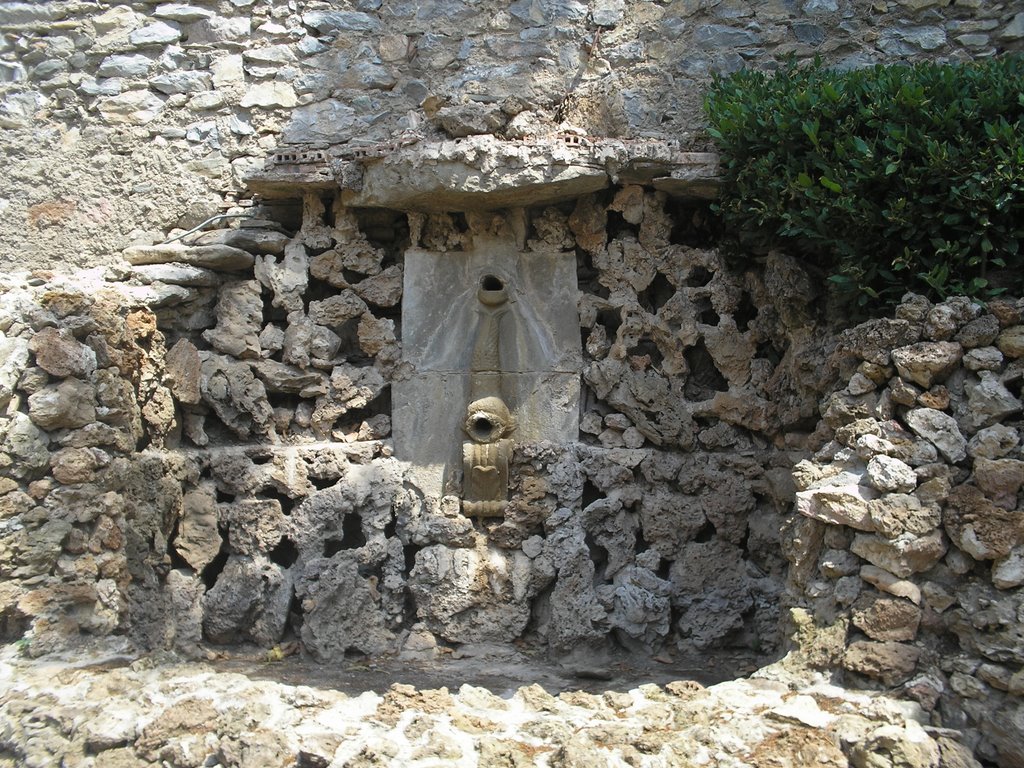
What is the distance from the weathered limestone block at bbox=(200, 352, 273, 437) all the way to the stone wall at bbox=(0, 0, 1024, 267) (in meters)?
1.09

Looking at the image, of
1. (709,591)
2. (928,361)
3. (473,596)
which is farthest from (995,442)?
(473,596)

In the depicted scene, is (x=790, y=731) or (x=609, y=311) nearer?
(x=790, y=731)

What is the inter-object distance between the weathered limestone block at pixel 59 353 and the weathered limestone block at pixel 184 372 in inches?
28.1

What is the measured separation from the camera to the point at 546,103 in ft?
22.4

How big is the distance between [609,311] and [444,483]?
1455 millimetres

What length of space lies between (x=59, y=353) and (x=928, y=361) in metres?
4.23

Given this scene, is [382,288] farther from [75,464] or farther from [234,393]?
[75,464]

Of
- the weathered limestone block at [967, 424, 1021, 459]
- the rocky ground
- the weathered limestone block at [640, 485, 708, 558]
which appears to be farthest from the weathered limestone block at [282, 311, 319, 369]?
the weathered limestone block at [967, 424, 1021, 459]

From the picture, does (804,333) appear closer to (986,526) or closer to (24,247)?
(986,526)

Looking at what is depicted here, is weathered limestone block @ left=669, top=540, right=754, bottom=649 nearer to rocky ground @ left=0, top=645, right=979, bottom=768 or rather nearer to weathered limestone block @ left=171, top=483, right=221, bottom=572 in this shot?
rocky ground @ left=0, top=645, right=979, bottom=768

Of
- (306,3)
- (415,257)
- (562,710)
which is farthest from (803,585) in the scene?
(306,3)

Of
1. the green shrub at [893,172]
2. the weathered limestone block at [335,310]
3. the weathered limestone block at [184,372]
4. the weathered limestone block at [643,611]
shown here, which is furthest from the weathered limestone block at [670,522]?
the weathered limestone block at [184,372]

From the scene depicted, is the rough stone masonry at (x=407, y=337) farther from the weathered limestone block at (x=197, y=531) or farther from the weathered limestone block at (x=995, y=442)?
the weathered limestone block at (x=995, y=442)

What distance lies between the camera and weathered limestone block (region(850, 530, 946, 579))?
493 cm
